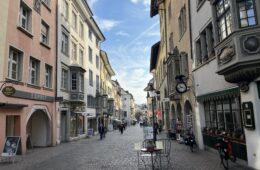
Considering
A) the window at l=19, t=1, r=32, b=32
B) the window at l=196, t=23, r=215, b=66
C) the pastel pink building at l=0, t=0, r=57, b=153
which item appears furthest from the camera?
the window at l=19, t=1, r=32, b=32

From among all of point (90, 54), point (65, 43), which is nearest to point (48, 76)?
point (65, 43)

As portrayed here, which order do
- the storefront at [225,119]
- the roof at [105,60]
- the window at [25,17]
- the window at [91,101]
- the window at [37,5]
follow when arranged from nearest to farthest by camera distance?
the storefront at [225,119]
the window at [25,17]
the window at [37,5]
the window at [91,101]
the roof at [105,60]

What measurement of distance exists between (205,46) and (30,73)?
11.5m

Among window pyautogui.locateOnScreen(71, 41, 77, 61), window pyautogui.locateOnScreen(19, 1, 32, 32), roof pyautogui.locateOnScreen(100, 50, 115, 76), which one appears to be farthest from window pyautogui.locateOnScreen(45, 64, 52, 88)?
roof pyautogui.locateOnScreen(100, 50, 115, 76)

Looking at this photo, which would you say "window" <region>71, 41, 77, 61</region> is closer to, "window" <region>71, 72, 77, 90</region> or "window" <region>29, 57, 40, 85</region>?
"window" <region>71, 72, 77, 90</region>

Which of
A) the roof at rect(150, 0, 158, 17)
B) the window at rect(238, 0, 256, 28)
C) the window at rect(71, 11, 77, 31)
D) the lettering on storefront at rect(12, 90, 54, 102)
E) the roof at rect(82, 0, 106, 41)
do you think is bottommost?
the lettering on storefront at rect(12, 90, 54, 102)

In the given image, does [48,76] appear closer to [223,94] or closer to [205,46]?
[205,46]

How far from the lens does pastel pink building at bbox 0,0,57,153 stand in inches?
657

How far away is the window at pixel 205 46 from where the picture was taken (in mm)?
15742

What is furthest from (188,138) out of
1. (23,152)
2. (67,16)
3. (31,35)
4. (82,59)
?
(82,59)

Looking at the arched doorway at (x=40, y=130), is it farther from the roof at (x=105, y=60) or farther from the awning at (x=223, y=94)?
the roof at (x=105, y=60)

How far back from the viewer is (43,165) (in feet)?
44.6

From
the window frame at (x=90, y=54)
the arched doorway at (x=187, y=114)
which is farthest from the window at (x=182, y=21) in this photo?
the window frame at (x=90, y=54)

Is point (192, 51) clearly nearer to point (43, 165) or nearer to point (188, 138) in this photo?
point (188, 138)
